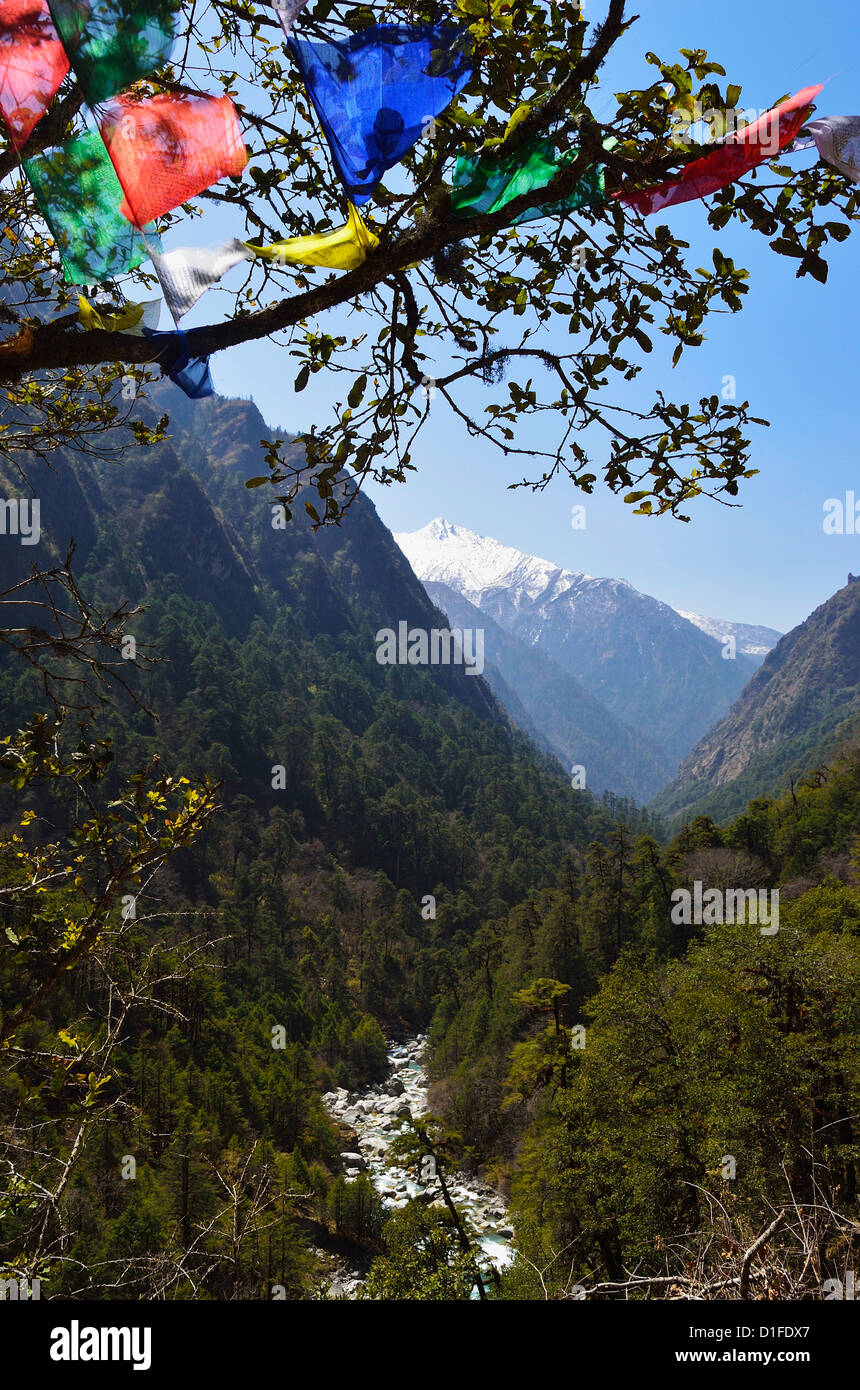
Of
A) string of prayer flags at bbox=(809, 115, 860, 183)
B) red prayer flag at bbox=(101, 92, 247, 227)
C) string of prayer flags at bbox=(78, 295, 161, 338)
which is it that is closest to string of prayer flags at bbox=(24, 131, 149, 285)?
red prayer flag at bbox=(101, 92, 247, 227)

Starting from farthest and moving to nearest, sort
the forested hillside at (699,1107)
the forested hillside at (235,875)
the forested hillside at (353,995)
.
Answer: the forested hillside at (699,1107)
the forested hillside at (235,875)
the forested hillside at (353,995)

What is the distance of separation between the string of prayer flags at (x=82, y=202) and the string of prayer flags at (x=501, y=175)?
114 centimetres

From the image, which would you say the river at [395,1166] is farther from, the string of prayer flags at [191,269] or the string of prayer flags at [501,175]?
the string of prayer flags at [501,175]

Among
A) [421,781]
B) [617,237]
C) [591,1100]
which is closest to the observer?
[617,237]

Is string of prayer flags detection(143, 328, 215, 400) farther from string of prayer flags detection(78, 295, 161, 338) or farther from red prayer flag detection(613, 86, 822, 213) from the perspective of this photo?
red prayer flag detection(613, 86, 822, 213)

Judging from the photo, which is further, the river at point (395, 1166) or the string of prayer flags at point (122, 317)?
the river at point (395, 1166)

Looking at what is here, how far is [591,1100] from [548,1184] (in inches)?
102

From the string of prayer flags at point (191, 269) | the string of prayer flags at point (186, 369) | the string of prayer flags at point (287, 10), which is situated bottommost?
the string of prayer flags at point (186, 369)

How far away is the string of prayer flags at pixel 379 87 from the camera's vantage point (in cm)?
229

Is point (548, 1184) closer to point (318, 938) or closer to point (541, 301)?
point (541, 301)

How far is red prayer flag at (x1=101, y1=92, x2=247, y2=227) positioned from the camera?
Answer: 2285 mm

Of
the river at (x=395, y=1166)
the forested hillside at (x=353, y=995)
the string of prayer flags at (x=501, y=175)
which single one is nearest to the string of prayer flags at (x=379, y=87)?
the string of prayer flags at (x=501, y=175)
